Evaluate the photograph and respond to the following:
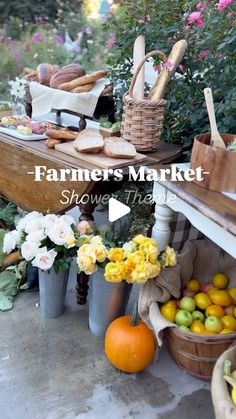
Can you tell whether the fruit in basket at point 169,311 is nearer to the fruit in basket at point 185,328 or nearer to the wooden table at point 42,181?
the fruit in basket at point 185,328

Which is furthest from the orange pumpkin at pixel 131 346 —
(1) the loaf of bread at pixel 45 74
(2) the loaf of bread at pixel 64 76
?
(1) the loaf of bread at pixel 45 74

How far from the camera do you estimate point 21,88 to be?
8.91 feet

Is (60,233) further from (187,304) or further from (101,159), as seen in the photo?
(187,304)

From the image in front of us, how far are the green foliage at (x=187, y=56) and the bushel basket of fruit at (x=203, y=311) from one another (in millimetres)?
647

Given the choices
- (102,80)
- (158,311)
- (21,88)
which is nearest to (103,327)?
(158,311)

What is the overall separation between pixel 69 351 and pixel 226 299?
0.76m

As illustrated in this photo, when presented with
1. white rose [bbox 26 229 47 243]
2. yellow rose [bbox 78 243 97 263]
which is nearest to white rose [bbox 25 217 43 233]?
white rose [bbox 26 229 47 243]

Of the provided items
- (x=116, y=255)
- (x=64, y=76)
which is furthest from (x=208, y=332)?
(x=64, y=76)

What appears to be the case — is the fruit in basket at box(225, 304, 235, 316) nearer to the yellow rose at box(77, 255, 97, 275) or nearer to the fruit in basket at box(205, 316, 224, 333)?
the fruit in basket at box(205, 316, 224, 333)

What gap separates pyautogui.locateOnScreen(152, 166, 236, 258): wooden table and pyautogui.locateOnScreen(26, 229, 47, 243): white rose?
21.3 inches

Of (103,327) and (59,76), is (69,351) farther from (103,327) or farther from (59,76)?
(59,76)

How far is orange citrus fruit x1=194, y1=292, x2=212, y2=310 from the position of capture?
6.10ft

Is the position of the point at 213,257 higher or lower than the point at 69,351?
higher

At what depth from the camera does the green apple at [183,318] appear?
5.79 ft
